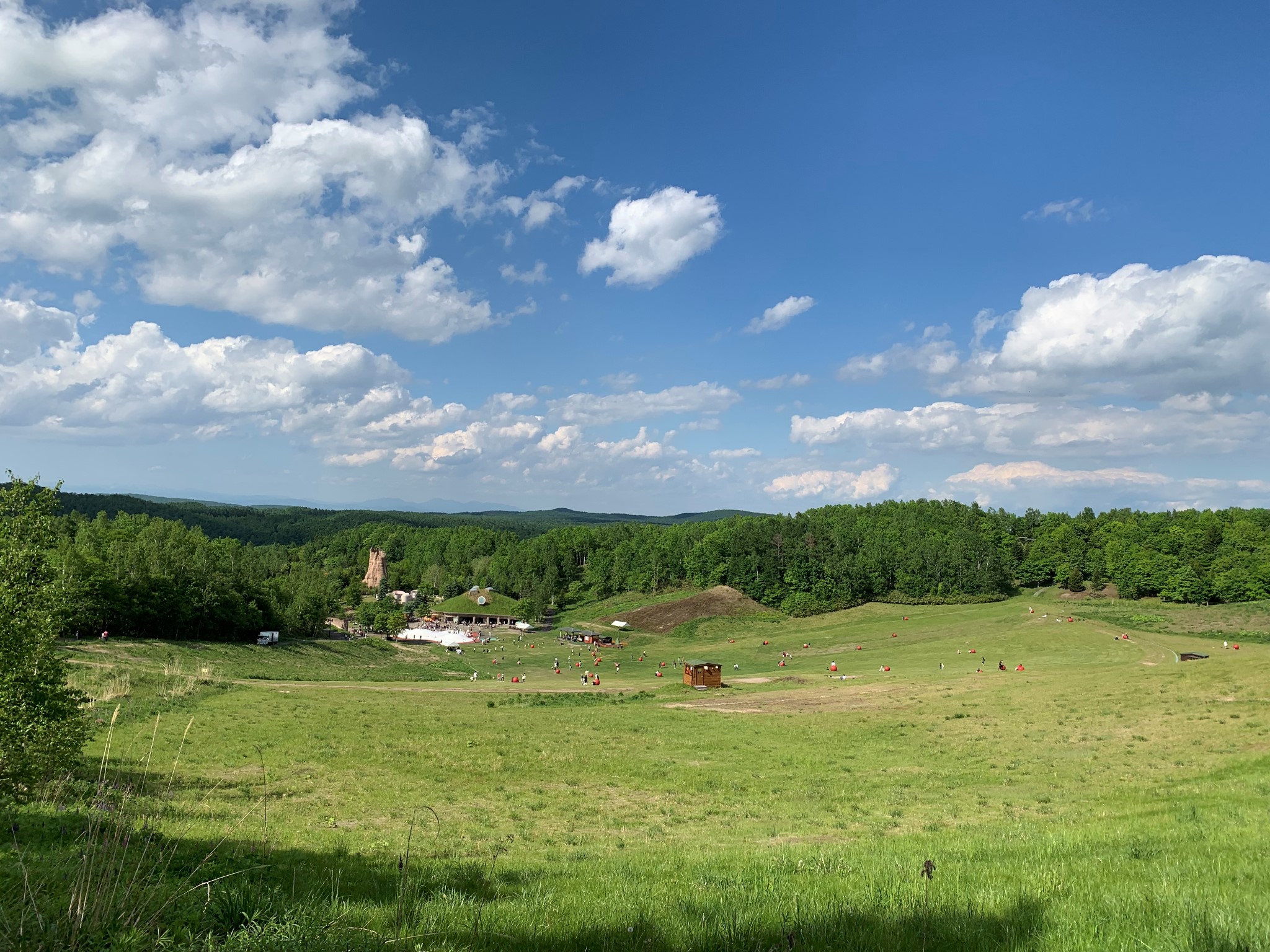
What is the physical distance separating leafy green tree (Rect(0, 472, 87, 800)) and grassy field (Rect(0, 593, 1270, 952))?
3.66 ft

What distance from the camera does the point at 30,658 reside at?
50.8ft

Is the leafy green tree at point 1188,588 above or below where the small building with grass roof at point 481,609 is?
above

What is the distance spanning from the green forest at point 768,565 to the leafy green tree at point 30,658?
2523 inches

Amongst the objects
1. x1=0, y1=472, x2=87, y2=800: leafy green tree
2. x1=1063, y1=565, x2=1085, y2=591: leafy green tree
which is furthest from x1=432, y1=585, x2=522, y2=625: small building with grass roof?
x1=0, y1=472, x2=87, y2=800: leafy green tree

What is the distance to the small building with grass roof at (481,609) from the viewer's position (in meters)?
141

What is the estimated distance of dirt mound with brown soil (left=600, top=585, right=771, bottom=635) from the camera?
121 meters

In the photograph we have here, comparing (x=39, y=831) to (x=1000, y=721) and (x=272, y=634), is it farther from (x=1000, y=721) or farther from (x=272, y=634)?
(x=272, y=634)

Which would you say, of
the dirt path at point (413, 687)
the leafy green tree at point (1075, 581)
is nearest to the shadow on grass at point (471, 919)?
the dirt path at point (413, 687)

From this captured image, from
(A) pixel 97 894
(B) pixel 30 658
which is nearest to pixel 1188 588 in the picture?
(B) pixel 30 658

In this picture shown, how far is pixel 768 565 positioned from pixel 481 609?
2357 inches

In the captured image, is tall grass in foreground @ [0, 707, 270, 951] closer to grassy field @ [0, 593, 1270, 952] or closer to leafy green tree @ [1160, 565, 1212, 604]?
grassy field @ [0, 593, 1270, 952]

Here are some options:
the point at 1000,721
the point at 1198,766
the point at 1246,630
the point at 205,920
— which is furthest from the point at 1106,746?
the point at 1246,630

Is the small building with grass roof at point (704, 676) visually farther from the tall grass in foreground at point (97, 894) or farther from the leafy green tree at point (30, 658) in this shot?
the tall grass in foreground at point (97, 894)

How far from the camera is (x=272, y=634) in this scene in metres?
88.9
